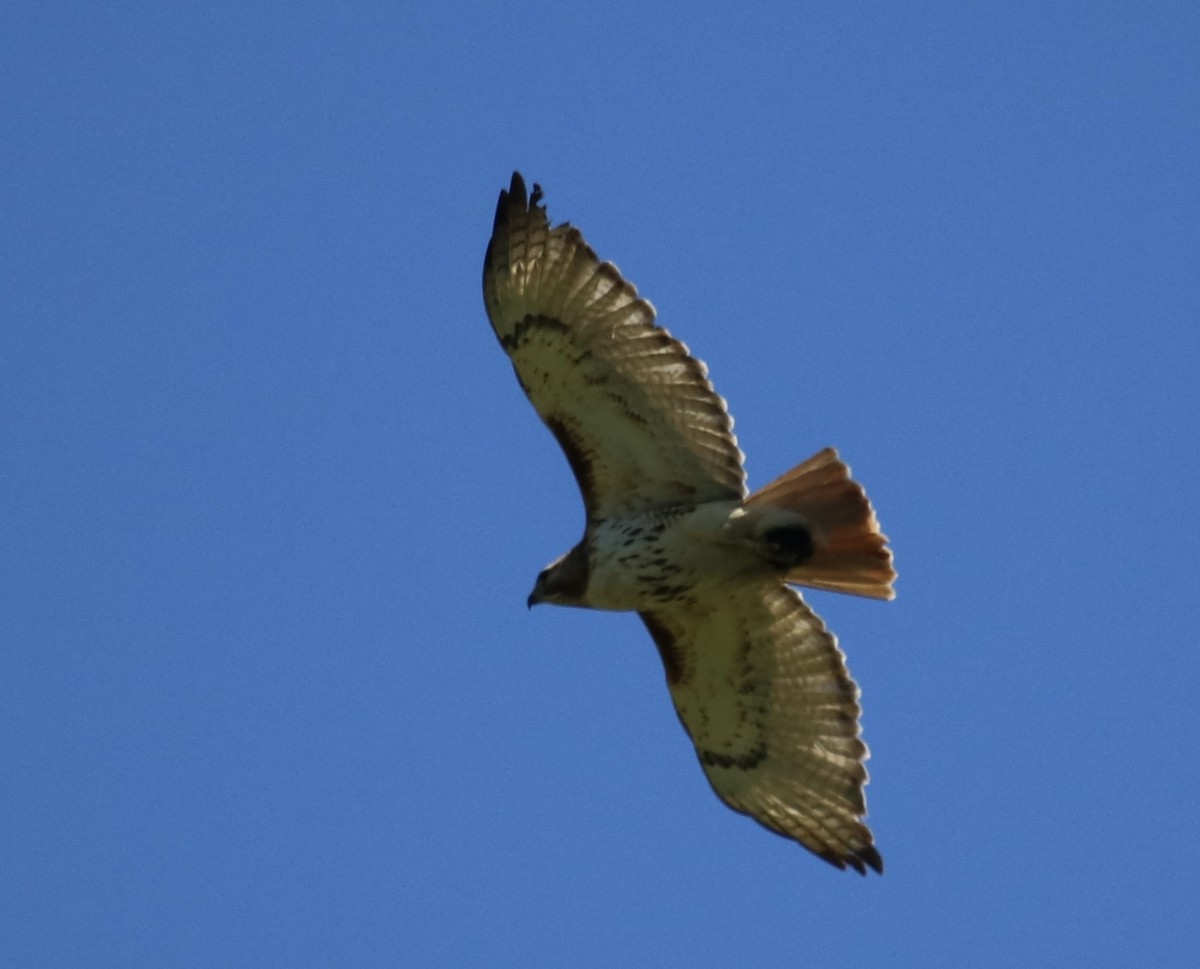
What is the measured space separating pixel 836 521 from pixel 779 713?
1.47 meters

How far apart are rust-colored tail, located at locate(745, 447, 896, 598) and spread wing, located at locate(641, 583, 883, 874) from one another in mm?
734

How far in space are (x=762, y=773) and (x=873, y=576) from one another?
1.56m

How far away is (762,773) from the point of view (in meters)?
10.4

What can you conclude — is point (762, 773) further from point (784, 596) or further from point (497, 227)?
point (497, 227)

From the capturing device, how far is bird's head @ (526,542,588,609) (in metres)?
9.70

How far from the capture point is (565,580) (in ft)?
32.0

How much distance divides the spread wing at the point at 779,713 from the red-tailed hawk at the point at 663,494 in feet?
0.05

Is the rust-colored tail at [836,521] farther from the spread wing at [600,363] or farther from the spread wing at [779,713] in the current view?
the spread wing at [779,713]

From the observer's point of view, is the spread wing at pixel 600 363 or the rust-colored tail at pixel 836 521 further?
the spread wing at pixel 600 363

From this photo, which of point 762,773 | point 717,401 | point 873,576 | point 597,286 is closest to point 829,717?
point 762,773

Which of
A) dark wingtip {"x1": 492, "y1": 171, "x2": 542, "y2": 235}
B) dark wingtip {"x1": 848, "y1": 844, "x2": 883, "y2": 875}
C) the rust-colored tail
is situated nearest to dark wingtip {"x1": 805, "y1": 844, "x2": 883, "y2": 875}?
dark wingtip {"x1": 848, "y1": 844, "x2": 883, "y2": 875}

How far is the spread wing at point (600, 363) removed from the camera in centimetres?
939

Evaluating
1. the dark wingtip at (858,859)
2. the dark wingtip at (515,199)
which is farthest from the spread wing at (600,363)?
the dark wingtip at (858,859)

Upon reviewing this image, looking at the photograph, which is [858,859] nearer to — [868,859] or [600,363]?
[868,859]
